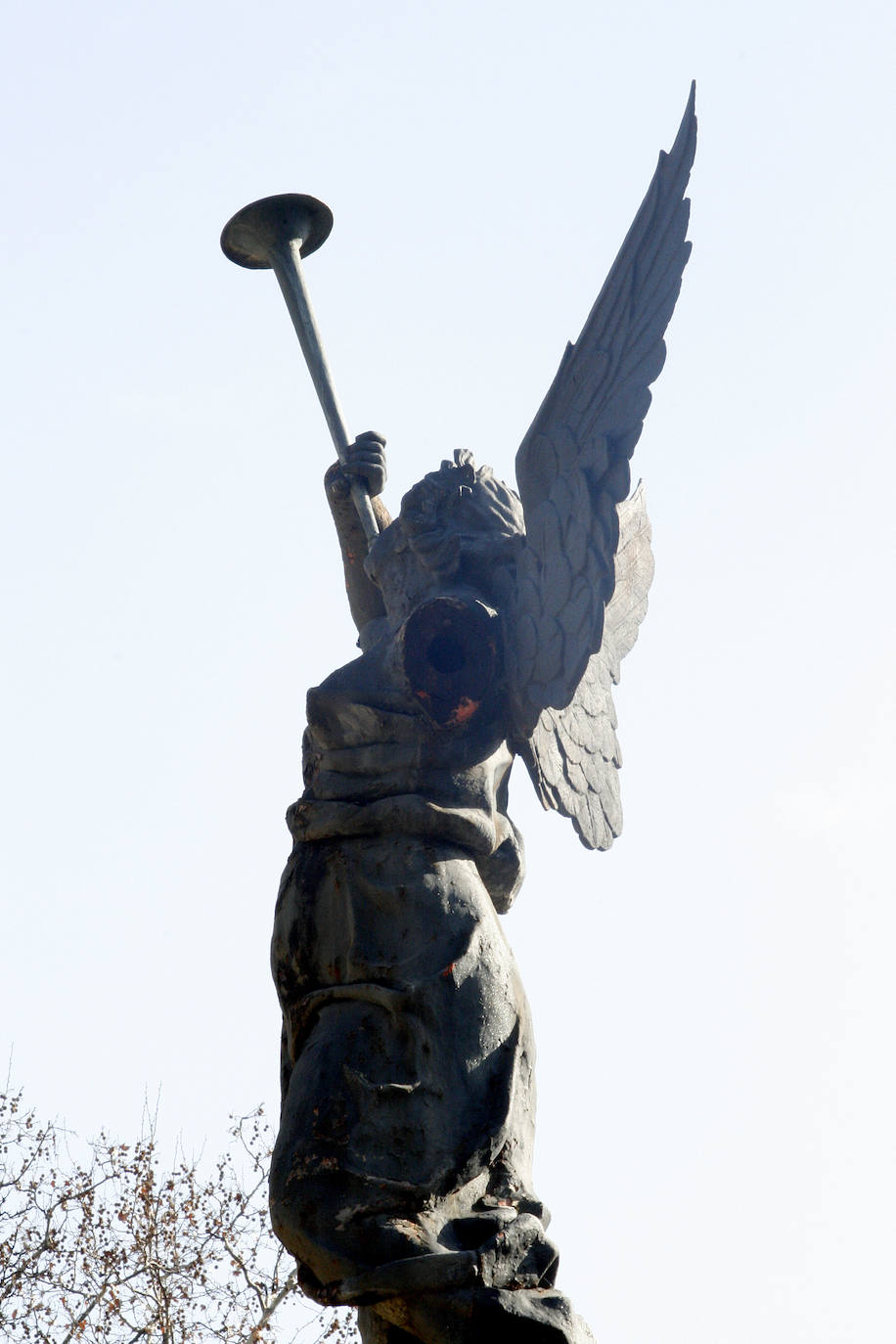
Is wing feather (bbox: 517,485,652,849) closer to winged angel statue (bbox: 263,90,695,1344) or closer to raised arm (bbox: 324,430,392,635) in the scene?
winged angel statue (bbox: 263,90,695,1344)

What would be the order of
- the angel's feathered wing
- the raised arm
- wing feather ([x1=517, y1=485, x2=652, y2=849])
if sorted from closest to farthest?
the angel's feathered wing, wing feather ([x1=517, y1=485, x2=652, y2=849]), the raised arm

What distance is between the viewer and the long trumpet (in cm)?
617

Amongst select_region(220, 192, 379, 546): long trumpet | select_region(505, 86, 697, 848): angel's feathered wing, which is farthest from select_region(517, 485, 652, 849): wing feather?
A: select_region(220, 192, 379, 546): long trumpet

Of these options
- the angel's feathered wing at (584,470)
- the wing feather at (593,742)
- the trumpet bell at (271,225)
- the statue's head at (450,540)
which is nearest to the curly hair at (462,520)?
the statue's head at (450,540)

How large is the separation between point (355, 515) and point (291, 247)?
100 centimetres

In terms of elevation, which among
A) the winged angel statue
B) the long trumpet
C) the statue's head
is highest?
the long trumpet

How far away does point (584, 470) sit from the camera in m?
5.18

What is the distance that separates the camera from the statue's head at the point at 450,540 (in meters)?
5.44

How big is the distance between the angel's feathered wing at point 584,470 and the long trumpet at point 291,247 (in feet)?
3.48

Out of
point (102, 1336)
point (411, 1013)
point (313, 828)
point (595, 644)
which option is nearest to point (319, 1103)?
point (411, 1013)

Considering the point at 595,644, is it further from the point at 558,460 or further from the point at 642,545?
the point at 642,545

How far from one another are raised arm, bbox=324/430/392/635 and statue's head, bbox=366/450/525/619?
239 millimetres

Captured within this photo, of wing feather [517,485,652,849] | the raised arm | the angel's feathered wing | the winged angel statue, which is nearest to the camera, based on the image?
the winged angel statue

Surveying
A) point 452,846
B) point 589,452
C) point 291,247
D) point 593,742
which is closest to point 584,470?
point 589,452
